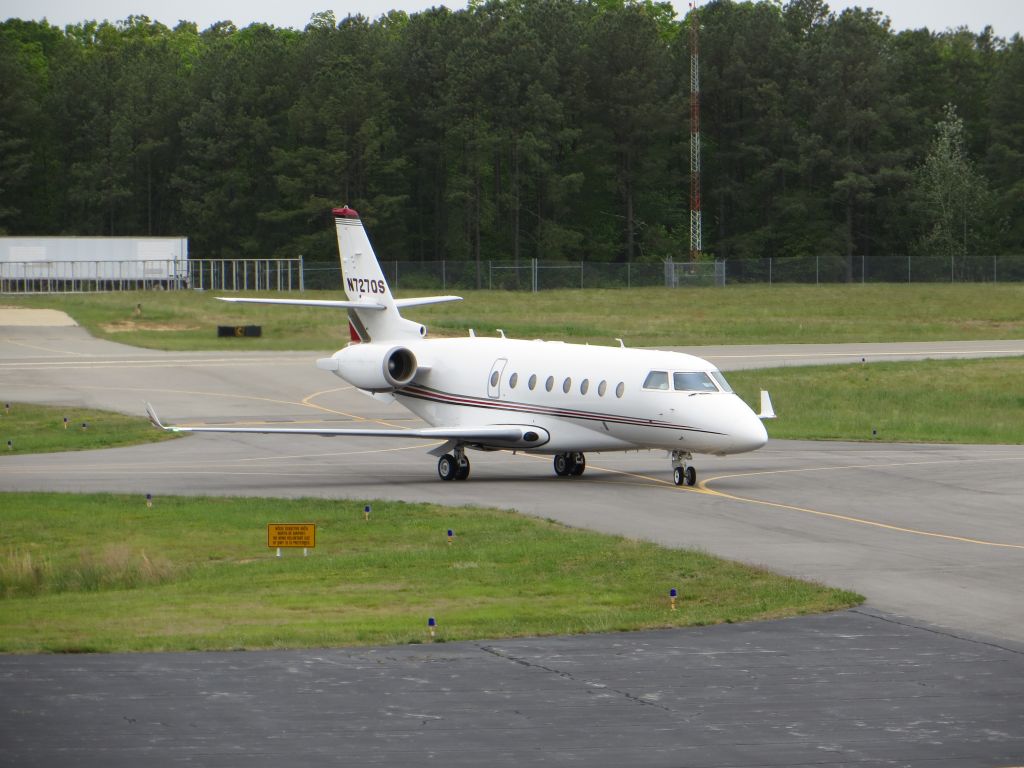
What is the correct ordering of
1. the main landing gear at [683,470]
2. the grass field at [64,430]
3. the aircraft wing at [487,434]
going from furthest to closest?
the grass field at [64,430]
the aircraft wing at [487,434]
the main landing gear at [683,470]

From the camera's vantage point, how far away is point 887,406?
51.8 meters

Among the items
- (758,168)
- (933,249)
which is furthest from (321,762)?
(758,168)

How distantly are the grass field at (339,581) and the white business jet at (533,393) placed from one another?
4.84m

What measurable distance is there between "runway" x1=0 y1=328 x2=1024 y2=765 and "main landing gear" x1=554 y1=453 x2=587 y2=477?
486 millimetres

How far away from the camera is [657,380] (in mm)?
32000

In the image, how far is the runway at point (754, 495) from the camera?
57.8 feet

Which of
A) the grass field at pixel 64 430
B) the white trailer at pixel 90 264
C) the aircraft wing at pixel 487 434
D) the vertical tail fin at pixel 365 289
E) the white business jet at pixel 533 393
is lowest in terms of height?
the grass field at pixel 64 430

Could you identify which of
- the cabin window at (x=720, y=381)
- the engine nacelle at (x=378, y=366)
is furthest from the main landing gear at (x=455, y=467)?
the cabin window at (x=720, y=381)

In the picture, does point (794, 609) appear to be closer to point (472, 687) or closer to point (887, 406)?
point (472, 687)

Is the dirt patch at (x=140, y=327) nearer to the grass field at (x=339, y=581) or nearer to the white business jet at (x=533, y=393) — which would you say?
the white business jet at (x=533, y=393)

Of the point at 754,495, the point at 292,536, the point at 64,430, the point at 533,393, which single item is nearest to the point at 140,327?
the point at 64,430

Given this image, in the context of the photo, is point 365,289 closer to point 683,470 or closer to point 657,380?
point 657,380

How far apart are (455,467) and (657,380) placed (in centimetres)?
529

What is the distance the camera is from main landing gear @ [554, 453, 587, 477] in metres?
35.0
